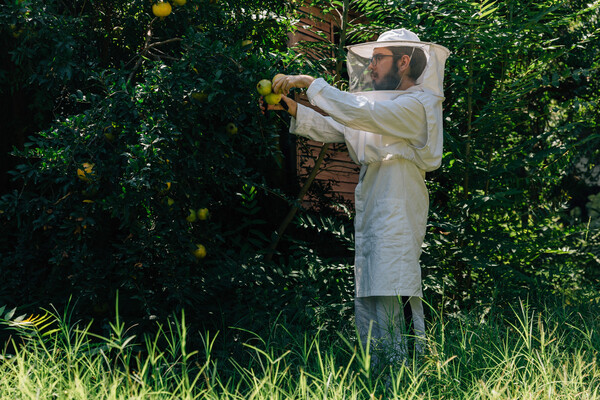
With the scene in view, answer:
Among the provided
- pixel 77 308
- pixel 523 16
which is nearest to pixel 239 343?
pixel 77 308

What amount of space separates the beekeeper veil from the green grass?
130cm

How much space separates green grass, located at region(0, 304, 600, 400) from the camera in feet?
7.44

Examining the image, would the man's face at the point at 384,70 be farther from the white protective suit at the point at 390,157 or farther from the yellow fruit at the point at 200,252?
the yellow fruit at the point at 200,252

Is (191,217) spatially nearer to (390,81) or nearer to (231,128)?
(231,128)

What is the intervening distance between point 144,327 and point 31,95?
6.07 feet

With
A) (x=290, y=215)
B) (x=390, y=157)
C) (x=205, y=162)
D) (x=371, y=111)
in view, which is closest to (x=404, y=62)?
(x=371, y=111)

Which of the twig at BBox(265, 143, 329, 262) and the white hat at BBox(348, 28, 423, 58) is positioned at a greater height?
the white hat at BBox(348, 28, 423, 58)

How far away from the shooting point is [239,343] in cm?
348

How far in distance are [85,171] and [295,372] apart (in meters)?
1.46

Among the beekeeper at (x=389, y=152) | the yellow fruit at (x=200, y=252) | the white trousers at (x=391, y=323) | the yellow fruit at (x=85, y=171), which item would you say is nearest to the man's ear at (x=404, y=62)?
the beekeeper at (x=389, y=152)

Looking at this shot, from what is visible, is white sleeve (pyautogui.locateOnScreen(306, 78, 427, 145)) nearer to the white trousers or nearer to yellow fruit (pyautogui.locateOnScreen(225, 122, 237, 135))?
yellow fruit (pyautogui.locateOnScreen(225, 122, 237, 135))

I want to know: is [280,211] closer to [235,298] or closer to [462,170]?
[235,298]

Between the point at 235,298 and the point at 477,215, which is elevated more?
the point at 477,215

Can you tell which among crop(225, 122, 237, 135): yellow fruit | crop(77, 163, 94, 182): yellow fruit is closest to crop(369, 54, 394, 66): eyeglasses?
crop(225, 122, 237, 135): yellow fruit
